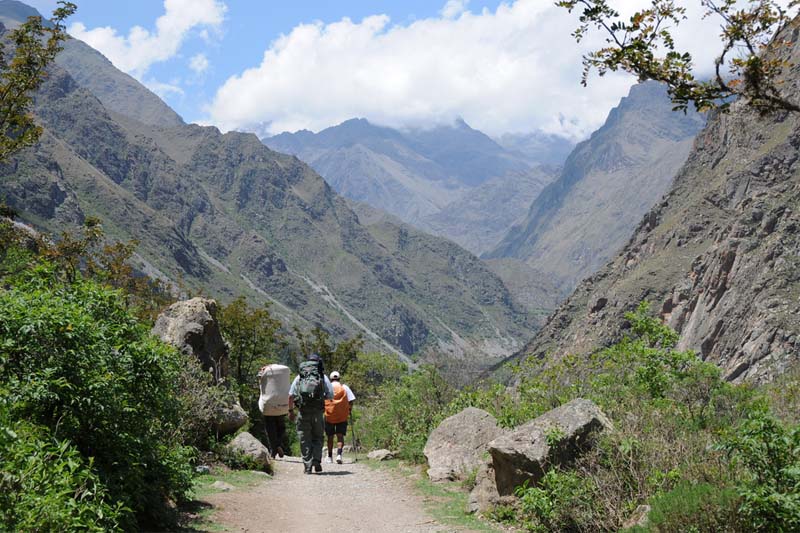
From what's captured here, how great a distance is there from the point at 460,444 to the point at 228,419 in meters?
4.84

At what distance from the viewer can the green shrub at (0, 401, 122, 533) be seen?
484cm

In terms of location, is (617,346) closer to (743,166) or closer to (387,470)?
(387,470)

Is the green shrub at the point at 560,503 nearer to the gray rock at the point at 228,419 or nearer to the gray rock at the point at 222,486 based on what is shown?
the gray rock at the point at 222,486

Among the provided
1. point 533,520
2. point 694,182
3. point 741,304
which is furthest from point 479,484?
point 694,182

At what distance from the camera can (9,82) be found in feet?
53.4

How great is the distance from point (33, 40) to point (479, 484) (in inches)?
590

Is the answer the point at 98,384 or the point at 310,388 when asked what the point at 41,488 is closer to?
the point at 98,384

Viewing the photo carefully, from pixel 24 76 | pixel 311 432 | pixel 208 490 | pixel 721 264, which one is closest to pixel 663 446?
pixel 208 490

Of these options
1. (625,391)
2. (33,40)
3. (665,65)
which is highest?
(33,40)

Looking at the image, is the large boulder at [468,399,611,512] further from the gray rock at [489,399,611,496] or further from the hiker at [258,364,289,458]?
the hiker at [258,364,289,458]

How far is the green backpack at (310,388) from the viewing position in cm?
1374

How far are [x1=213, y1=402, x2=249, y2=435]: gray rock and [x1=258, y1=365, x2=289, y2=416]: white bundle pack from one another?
1400 mm

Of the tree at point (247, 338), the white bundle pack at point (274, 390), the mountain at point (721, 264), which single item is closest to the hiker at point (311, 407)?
the white bundle pack at point (274, 390)

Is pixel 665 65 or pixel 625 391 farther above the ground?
pixel 665 65
